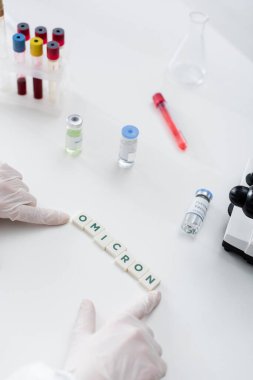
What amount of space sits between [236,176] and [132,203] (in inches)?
13.0

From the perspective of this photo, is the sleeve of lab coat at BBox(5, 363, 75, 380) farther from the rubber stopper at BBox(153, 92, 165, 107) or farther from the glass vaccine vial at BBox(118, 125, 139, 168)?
the rubber stopper at BBox(153, 92, 165, 107)

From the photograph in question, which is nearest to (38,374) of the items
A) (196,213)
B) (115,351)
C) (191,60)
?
(115,351)

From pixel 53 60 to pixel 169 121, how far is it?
1.29 ft

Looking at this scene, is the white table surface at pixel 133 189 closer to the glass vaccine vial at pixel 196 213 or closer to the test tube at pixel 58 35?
the glass vaccine vial at pixel 196 213

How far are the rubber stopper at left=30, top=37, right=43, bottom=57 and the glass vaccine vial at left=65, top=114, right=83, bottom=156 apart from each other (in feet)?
0.70

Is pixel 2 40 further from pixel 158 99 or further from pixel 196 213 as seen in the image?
pixel 196 213

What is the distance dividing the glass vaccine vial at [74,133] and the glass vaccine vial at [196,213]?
37cm

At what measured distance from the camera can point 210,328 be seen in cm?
119

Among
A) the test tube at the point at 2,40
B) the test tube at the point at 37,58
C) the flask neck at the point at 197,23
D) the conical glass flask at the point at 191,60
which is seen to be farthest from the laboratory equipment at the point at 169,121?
the test tube at the point at 2,40

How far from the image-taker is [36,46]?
4.80 ft

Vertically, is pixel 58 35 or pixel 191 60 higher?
pixel 58 35

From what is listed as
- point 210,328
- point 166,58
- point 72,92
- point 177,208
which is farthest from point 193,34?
point 210,328

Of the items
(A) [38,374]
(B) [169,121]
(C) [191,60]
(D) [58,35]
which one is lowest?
(A) [38,374]

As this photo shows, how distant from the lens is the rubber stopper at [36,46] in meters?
1.46
